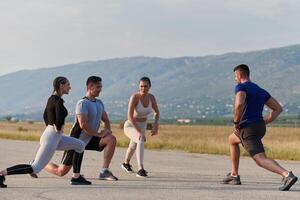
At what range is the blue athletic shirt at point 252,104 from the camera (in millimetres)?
10977

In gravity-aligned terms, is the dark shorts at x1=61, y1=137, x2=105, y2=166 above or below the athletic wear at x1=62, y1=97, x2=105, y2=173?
below

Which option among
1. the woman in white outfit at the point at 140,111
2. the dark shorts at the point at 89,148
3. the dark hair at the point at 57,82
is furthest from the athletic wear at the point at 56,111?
the woman in white outfit at the point at 140,111

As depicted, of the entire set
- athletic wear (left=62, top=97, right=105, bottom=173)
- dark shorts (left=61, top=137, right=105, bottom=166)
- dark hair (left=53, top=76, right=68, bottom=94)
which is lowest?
dark shorts (left=61, top=137, right=105, bottom=166)

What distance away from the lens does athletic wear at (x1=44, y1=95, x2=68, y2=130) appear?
35.1 feet

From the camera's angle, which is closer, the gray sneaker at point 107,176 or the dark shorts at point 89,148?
the dark shorts at point 89,148

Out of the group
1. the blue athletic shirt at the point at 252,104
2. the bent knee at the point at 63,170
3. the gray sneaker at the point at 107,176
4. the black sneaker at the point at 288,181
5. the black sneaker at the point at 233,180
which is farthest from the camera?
the gray sneaker at the point at 107,176

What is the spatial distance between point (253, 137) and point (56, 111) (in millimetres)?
3023

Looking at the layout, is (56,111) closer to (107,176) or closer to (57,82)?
(57,82)

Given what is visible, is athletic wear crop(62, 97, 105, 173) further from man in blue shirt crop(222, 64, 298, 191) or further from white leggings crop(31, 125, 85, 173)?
man in blue shirt crop(222, 64, 298, 191)

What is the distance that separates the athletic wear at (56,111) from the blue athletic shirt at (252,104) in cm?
267

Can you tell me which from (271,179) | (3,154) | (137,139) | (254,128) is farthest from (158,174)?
(3,154)

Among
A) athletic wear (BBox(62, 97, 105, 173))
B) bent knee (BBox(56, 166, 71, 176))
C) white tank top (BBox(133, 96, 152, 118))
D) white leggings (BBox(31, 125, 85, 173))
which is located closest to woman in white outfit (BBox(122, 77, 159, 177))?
white tank top (BBox(133, 96, 152, 118))

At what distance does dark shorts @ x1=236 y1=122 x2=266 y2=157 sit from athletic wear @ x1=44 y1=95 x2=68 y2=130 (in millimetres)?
2769

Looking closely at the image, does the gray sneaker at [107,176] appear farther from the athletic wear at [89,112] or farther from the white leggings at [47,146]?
the white leggings at [47,146]
